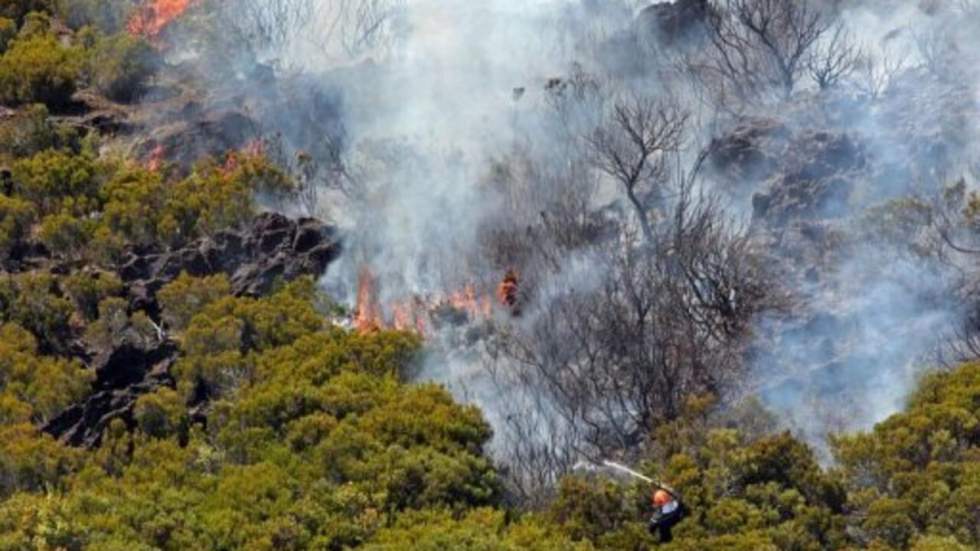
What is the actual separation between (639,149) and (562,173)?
103 inches

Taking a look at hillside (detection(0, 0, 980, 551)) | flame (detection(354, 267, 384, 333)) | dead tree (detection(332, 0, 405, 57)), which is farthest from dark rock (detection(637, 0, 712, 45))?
flame (detection(354, 267, 384, 333))

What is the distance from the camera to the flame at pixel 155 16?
267 ft

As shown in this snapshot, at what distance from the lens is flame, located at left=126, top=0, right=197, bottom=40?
8131cm

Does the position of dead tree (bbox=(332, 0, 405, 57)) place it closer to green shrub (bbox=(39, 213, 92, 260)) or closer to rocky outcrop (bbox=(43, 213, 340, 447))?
rocky outcrop (bbox=(43, 213, 340, 447))

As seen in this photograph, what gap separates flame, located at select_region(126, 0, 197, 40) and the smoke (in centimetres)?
483

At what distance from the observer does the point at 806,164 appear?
202ft

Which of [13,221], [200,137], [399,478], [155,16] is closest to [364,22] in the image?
[155,16]

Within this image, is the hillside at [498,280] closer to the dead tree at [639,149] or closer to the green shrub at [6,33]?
the dead tree at [639,149]

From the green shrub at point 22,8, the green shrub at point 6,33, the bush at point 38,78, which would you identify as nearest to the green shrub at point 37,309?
the bush at point 38,78

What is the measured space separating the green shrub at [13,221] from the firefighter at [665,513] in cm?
2374

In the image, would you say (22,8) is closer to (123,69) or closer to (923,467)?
(123,69)

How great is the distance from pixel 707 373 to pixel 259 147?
20345 mm

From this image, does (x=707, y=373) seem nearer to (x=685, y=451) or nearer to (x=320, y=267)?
(x=685, y=451)

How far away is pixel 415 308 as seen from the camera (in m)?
62.0
